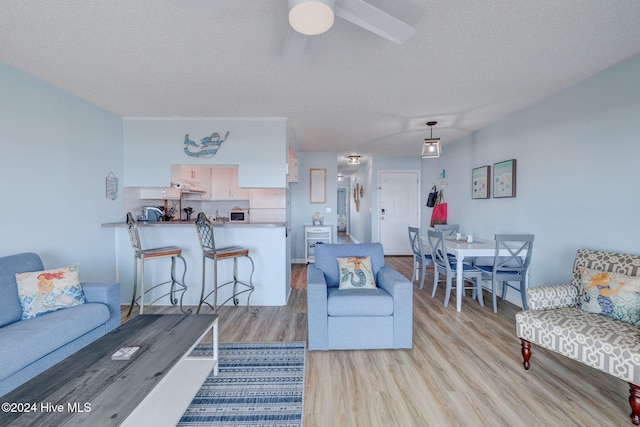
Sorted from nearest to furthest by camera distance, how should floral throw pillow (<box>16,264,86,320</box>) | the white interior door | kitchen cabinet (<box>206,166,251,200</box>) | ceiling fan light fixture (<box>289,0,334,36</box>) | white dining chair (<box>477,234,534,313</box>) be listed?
ceiling fan light fixture (<box>289,0,334,36</box>)
floral throw pillow (<box>16,264,86,320</box>)
white dining chair (<box>477,234,534,313</box>)
kitchen cabinet (<box>206,166,251,200</box>)
the white interior door

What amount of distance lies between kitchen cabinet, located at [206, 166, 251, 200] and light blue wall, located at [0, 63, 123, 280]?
6.80 ft

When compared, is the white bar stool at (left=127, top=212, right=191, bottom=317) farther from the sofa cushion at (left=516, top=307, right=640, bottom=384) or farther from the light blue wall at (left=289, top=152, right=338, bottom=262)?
the sofa cushion at (left=516, top=307, right=640, bottom=384)

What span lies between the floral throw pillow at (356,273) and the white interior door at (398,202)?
4109 millimetres

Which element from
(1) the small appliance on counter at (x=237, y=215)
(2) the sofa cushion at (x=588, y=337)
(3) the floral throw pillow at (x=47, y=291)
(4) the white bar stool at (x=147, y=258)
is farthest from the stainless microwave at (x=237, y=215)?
(2) the sofa cushion at (x=588, y=337)

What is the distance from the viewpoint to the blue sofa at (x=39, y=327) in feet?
5.30

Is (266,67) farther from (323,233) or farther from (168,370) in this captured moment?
(323,233)

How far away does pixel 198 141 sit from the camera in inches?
143

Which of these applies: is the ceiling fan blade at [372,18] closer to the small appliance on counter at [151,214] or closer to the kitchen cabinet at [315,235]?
the small appliance on counter at [151,214]

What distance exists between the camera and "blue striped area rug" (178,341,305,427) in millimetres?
1654

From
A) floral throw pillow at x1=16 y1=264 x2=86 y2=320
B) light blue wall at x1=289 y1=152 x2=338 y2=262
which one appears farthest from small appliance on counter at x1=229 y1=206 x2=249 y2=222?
floral throw pillow at x1=16 y1=264 x2=86 y2=320

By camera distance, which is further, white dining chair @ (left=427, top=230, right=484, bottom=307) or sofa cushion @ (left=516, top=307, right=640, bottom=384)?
white dining chair @ (left=427, top=230, right=484, bottom=307)

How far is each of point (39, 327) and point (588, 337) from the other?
3.55m

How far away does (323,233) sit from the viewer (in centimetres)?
580

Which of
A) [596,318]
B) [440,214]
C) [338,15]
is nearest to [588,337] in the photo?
[596,318]
